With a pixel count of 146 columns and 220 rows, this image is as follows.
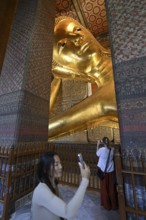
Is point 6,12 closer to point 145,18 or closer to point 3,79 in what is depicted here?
point 3,79

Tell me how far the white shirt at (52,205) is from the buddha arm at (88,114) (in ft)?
6.88

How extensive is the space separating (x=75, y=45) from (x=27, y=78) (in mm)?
2008

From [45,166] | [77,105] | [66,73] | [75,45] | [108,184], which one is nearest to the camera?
[45,166]

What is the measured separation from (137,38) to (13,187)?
7.73 ft

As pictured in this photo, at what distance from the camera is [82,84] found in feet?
17.4

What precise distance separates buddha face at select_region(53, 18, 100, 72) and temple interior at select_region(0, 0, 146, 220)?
1.0 inches

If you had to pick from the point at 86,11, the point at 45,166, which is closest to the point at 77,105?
the point at 45,166

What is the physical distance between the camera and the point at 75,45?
379cm

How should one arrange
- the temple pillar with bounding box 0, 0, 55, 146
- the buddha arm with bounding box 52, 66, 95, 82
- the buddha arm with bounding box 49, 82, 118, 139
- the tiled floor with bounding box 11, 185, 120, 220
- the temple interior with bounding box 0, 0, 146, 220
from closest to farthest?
the temple interior with bounding box 0, 0, 146, 220 → the tiled floor with bounding box 11, 185, 120, 220 → the temple pillar with bounding box 0, 0, 55, 146 → the buddha arm with bounding box 49, 82, 118, 139 → the buddha arm with bounding box 52, 66, 95, 82

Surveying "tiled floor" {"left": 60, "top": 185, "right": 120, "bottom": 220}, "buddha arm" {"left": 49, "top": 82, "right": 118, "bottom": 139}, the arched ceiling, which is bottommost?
"tiled floor" {"left": 60, "top": 185, "right": 120, "bottom": 220}

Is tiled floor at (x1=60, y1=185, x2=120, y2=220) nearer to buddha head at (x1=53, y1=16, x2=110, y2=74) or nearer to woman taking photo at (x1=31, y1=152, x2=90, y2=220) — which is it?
woman taking photo at (x1=31, y1=152, x2=90, y2=220)

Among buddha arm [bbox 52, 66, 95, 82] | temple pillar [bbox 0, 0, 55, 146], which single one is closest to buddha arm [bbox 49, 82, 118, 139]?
temple pillar [bbox 0, 0, 55, 146]

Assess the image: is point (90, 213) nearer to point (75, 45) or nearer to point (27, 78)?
point (27, 78)

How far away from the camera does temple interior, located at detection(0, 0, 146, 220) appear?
1.42 m
